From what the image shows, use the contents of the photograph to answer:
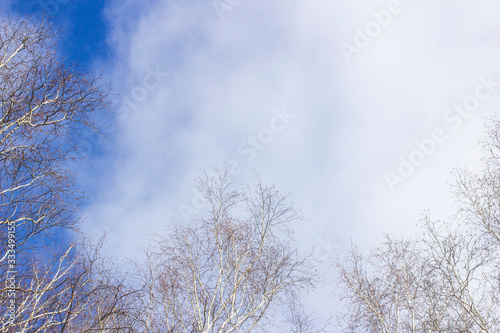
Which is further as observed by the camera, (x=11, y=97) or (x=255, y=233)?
(x=255, y=233)

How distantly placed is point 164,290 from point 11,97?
21.7 ft

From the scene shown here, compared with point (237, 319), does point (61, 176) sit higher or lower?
higher

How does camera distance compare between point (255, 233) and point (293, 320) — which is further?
point (293, 320)

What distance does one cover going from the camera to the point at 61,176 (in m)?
5.67

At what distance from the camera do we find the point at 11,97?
5145 mm

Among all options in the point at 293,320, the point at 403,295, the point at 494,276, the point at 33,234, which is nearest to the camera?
the point at 33,234

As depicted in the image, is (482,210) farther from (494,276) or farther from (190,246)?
(190,246)

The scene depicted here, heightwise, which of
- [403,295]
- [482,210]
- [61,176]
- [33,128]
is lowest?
[403,295]

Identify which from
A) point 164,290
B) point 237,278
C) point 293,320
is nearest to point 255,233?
point 237,278

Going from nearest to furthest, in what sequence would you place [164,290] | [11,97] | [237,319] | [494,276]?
[11,97] → [494,276] → [237,319] → [164,290]

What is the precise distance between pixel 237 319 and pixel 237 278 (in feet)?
3.48

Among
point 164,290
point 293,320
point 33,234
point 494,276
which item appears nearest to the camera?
point 33,234


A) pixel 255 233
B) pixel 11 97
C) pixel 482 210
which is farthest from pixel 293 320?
pixel 11 97

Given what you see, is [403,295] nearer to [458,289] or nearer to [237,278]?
[458,289]
